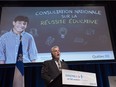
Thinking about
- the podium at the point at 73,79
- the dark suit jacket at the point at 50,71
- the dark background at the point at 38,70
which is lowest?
the podium at the point at 73,79

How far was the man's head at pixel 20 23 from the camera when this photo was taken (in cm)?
383

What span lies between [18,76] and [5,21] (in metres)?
1.42

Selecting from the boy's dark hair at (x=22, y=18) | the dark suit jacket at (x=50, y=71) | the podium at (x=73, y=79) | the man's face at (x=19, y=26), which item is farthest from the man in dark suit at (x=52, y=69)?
the boy's dark hair at (x=22, y=18)

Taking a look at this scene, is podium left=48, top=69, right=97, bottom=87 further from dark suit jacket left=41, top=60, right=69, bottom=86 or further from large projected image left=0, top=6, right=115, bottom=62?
large projected image left=0, top=6, right=115, bottom=62

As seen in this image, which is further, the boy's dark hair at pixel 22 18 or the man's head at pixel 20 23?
the boy's dark hair at pixel 22 18

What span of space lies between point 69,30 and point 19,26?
87cm

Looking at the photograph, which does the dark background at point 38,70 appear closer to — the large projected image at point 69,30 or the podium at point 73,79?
the large projected image at point 69,30

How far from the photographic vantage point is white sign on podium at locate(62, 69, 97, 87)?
6.22 ft

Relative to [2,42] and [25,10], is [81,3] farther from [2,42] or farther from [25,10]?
[2,42]

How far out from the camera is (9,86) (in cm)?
415

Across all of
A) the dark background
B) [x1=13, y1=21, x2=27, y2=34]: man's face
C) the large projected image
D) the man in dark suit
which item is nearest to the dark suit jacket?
the man in dark suit

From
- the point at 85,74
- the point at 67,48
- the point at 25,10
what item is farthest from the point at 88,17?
the point at 85,74

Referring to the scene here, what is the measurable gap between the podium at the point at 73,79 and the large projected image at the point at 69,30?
160 cm

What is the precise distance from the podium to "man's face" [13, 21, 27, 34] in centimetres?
200
